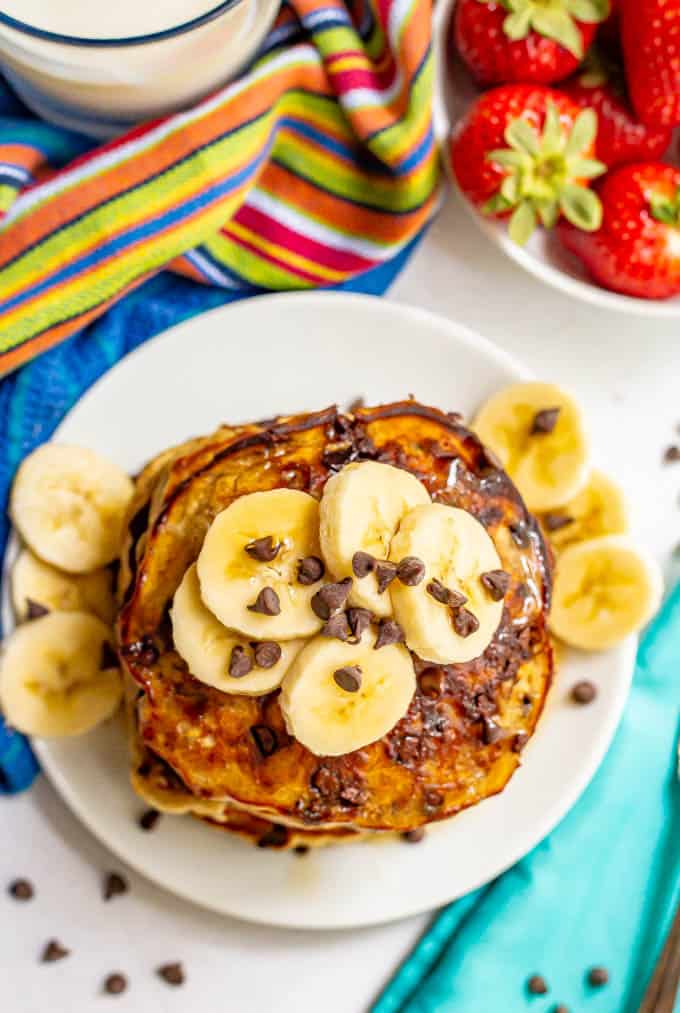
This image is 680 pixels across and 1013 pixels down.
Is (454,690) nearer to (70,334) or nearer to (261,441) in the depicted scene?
(261,441)

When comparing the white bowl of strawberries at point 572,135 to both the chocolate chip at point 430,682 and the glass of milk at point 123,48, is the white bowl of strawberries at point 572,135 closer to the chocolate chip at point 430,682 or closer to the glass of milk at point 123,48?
the glass of milk at point 123,48

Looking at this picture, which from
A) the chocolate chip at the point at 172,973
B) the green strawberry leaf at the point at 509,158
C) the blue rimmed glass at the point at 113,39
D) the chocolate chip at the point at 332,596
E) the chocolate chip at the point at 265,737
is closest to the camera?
the chocolate chip at the point at 332,596

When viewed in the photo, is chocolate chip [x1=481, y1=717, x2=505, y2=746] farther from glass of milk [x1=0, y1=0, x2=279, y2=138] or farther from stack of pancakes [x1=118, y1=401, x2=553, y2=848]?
glass of milk [x1=0, y1=0, x2=279, y2=138]

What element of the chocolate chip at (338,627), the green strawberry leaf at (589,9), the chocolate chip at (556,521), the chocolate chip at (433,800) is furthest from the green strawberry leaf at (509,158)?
the chocolate chip at (433,800)

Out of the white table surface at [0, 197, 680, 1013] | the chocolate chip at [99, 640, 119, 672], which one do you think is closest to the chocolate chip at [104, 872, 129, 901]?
the white table surface at [0, 197, 680, 1013]

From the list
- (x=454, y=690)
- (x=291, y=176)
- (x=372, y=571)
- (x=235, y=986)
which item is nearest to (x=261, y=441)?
(x=372, y=571)

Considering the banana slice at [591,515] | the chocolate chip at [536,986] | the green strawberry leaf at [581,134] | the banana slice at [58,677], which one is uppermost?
the green strawberry leaf at [581,134]

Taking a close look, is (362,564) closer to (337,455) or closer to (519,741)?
(337,455)
